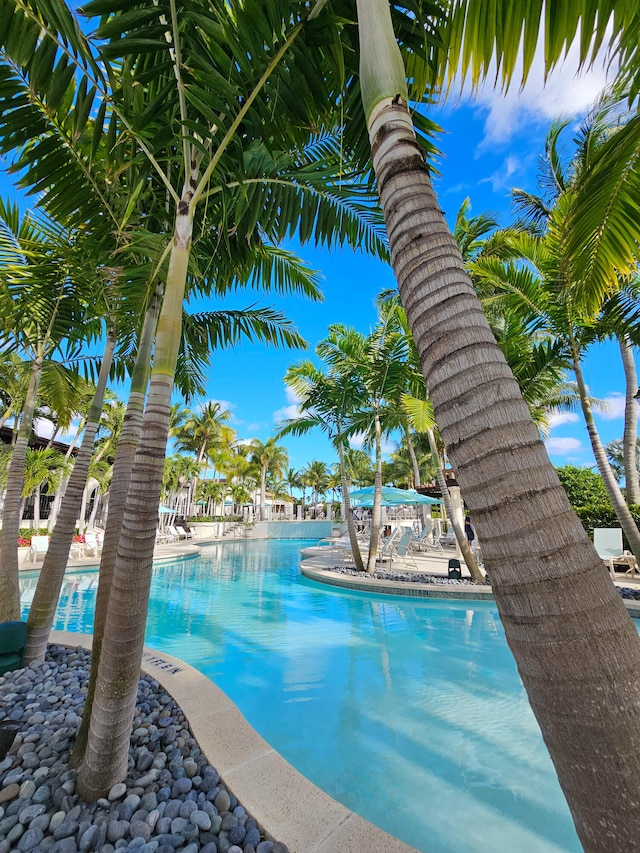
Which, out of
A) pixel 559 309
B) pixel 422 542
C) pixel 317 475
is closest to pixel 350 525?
pixel 422 542

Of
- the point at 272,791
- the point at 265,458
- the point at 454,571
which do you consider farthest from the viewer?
the point at 265,458

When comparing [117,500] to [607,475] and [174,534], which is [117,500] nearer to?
[607,475]

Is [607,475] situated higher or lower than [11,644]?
higher

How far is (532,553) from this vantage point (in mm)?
939

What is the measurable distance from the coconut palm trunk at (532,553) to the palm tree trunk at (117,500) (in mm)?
2294

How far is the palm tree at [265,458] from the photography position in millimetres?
52812

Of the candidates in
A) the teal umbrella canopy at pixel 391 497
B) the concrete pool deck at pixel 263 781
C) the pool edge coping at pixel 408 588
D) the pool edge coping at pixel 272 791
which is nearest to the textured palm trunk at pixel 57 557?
the concrete pool deck at pixel 263 781

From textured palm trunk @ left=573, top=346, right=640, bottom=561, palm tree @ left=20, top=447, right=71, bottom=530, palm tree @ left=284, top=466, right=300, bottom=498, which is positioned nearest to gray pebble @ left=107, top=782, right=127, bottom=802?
textured palm trunk @ left=573, top=346, right=640, bottom=561

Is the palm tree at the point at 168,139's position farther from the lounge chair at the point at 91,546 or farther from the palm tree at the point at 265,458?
the palm tree at the point at 265,458

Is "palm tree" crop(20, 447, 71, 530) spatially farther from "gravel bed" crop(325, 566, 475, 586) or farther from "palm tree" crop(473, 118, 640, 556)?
"palm tree" crop(473, 118, 640, 556)

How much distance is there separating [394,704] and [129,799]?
3.56 m

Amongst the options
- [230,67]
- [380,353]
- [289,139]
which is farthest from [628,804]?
[380,353]

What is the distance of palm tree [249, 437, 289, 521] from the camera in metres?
52.8

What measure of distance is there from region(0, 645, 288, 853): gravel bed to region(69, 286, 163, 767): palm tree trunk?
304 mm
